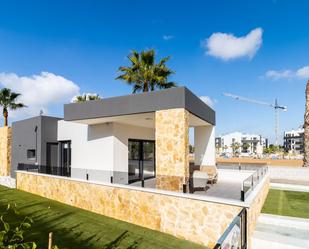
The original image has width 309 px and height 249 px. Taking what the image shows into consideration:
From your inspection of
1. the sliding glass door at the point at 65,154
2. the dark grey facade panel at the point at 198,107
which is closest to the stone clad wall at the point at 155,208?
the sliding glass door at the point at 65,154

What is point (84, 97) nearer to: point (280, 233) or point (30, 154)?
point (30, 154)

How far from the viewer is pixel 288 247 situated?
607cm

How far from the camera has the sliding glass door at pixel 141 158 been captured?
13531 millimetres

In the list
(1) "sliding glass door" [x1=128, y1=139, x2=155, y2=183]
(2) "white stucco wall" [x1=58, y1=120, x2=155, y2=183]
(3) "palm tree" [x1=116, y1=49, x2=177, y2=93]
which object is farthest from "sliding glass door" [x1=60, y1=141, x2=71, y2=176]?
(3) "palm tree" [x1=116, y1=49, x2=177, y2=93]

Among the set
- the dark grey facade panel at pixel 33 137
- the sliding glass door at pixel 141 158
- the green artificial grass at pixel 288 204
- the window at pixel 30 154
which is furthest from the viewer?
the window at pixel 30 154

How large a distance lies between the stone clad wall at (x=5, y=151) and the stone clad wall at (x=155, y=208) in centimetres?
1010

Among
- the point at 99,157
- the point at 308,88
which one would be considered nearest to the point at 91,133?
the point at 99,157

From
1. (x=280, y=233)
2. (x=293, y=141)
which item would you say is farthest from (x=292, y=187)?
(x=293, y=141)

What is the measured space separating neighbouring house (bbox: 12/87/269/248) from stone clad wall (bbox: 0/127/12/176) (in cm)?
243

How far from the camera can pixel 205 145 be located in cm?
1400

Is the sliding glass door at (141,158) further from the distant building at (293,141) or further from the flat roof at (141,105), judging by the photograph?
the distant building at (293,141)

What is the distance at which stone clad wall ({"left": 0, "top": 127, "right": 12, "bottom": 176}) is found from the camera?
18.8m

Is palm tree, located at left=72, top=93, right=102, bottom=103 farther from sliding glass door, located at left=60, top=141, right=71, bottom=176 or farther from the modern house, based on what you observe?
sliding glass door, located at left=60, top=141, right=71, bottom=176

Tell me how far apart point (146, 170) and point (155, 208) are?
21.4 feet
